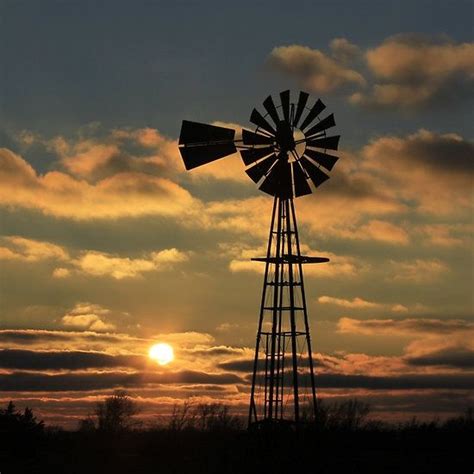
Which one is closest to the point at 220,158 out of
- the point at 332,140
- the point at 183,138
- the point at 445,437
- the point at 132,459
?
the point at 183,138

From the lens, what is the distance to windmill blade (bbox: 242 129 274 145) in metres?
38.2

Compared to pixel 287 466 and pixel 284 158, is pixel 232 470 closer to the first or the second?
pixel 287 466

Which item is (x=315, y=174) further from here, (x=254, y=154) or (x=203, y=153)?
(x=203, y=153)

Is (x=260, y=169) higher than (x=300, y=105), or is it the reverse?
(x=300, y=105)

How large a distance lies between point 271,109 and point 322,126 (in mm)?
2155

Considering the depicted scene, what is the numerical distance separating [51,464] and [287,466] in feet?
31.7

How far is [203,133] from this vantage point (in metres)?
38.4

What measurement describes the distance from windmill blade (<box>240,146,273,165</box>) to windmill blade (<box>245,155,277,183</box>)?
0.74 ft

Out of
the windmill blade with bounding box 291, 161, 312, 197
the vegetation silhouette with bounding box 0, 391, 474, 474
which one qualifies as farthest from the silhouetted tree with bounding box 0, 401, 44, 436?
the windmill blade with bounding box 291, 161, 312, 197

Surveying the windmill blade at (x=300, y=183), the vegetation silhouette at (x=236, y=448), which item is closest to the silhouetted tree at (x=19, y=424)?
the vegetation silhouette at (x=236, y=448)

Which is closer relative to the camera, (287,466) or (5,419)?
(287,466)

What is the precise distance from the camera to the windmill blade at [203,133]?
38.2 meters

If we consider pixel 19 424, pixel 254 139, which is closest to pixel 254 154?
pixel 254 139

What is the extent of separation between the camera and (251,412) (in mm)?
37219
